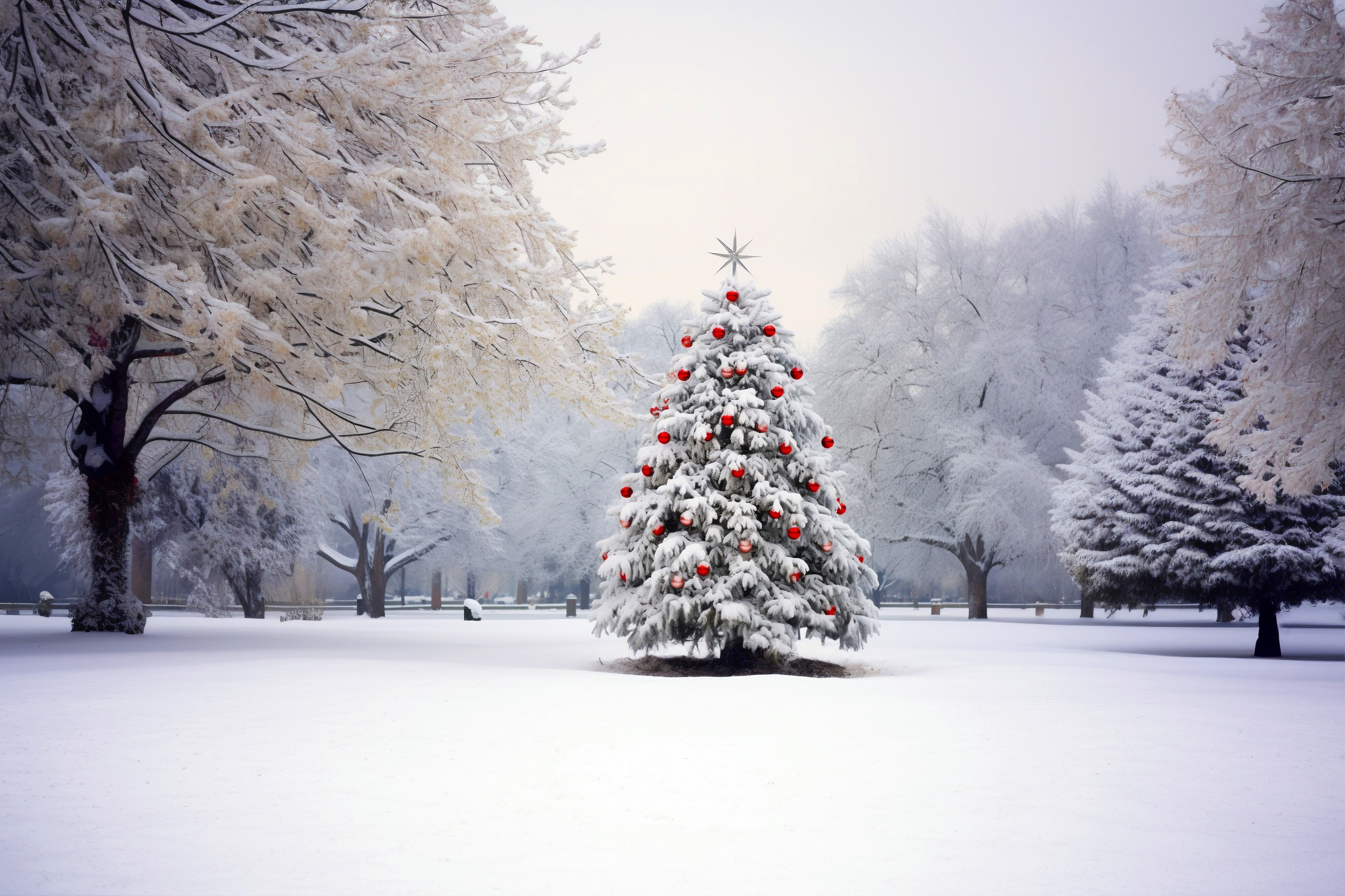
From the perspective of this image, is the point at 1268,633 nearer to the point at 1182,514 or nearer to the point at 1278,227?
the point at 1182,514

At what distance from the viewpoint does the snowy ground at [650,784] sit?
4.17 metres

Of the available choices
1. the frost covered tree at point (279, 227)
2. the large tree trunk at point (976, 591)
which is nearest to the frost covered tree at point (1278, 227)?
the frost covered tree at point (279, 227)

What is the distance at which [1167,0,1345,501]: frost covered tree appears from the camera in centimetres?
1184

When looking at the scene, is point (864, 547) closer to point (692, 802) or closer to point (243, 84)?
point (692, 802)

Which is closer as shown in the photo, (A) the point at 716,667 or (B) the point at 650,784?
(B) the point at 650,784

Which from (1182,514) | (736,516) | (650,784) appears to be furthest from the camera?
(1182,514)

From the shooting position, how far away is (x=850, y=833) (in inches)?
185

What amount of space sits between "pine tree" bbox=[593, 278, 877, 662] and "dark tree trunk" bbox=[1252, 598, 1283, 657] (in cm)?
896

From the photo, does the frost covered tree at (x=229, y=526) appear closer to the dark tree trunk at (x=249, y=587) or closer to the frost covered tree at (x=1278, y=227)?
the dark tree trunk at (x=249, y=587)

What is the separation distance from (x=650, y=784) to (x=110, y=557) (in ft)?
37.1

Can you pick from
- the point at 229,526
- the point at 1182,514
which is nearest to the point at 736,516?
the point at 1182,514

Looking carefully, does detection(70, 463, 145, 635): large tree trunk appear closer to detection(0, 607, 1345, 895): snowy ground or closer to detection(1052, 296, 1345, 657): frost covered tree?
detection(0, 607, 1345, 895): snowy ground

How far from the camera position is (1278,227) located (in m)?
12.0

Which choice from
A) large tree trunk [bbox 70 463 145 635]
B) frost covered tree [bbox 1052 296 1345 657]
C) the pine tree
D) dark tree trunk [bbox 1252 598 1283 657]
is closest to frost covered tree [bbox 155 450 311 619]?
large tree trunk [bbox 70 463 145 635]
